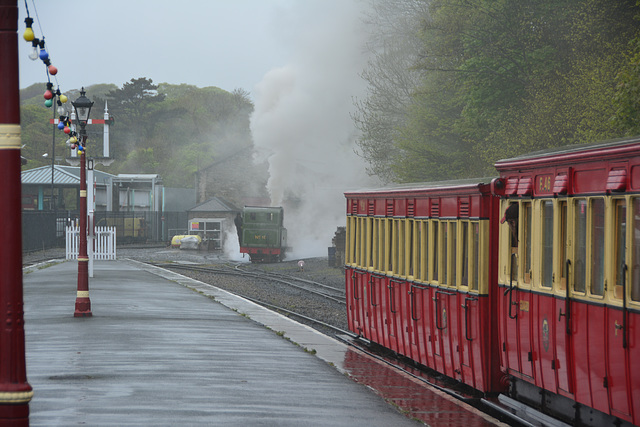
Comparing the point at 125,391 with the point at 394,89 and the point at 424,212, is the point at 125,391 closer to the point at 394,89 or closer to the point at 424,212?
the point at 424,212

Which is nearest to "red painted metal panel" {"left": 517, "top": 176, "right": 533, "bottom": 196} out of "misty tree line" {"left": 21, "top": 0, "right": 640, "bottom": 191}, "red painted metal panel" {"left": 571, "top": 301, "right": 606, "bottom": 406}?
"red painted metal panel" {"left": 571, "top": 301, "right": 606, "bottom": 406}

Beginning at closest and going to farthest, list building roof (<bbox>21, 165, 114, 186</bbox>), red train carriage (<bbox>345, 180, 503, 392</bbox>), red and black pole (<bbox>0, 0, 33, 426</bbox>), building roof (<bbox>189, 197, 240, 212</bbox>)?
red and black pole (<bbox>0, 0, 33, 426</bbox>) → red train carriage (<bbox>345, 180, 503, 392</bbox>) → building roof (<bbox>21, 165, 114, 186</bbox>) → building roof (<bbox>189, 197, 240, 212</bbox>)

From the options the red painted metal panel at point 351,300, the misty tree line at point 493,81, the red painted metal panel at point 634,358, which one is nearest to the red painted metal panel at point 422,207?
the red painted metal panel at point 351,300

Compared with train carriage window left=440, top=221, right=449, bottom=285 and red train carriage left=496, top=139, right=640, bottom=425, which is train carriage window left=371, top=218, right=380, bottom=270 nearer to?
train carriage window left=440, top=221, right=449, bottom=285

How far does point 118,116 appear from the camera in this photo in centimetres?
11075

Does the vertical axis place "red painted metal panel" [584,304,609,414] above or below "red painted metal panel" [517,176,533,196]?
below

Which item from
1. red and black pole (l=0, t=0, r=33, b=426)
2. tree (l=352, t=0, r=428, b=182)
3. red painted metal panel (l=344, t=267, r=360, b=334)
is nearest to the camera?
red and black pole (l=0, t=0, r=33, b=426)

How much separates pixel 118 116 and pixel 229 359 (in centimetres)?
10268

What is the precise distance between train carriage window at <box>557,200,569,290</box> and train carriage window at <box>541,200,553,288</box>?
27 centimetres

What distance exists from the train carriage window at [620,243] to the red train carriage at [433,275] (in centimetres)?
280

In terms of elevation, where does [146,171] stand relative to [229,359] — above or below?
above

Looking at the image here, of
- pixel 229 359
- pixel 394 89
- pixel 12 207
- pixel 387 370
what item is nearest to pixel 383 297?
pixel 387 370

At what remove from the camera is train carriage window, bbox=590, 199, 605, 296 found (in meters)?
7.45

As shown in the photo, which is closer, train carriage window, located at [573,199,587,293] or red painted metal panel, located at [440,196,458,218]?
train carriage window, located at [573,199,587,293]
